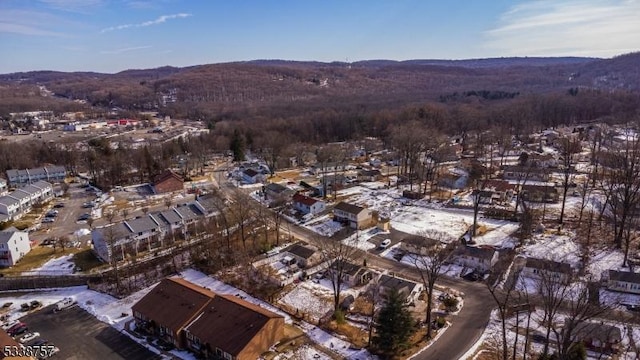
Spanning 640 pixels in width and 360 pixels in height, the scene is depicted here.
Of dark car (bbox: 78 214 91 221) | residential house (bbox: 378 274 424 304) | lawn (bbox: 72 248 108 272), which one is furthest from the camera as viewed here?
dark car (bbox: 78 214 91 221)

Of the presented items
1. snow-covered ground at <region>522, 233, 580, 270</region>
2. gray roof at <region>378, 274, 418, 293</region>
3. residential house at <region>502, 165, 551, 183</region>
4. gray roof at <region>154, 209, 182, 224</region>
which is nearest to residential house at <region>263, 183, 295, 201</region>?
gray roof at <region>154, 209, 182, 224</region>

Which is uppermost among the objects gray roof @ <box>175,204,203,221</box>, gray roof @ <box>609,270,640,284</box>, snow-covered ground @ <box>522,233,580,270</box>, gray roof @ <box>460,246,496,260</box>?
gray roof @ <box>175,204,203,221</box>

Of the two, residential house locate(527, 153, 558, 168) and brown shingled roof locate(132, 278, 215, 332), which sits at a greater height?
residential house locate(527, 153, 558, 168)

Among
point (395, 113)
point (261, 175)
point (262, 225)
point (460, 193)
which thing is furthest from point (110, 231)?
point (395, 113)

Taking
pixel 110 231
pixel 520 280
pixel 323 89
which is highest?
pixel 323 89

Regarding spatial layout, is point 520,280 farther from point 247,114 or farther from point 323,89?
point 323,89

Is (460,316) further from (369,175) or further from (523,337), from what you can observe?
(369,175)

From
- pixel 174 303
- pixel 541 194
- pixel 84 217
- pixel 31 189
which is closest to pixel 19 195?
pixel 31 189

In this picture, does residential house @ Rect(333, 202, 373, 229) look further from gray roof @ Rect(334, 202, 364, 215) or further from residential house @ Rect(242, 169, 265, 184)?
residential house @ Rect(242, 169, 265, 184)
